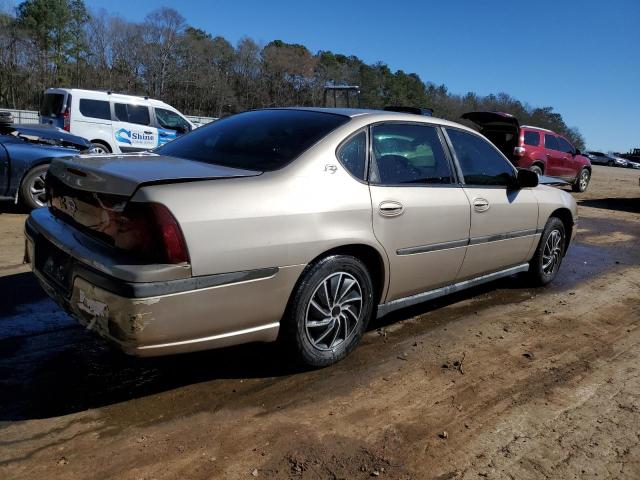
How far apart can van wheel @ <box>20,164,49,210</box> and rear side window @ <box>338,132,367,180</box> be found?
544 cm

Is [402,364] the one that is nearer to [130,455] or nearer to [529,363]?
[529,363]

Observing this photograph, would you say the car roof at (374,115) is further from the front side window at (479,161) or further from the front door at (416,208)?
the front side window at (479,161)

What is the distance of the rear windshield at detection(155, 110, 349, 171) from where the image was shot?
10.3ft

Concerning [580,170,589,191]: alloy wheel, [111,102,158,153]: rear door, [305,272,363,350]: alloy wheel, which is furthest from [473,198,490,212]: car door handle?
[580,170,589,191]: alloy wheel

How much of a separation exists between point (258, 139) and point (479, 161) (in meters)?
1.95

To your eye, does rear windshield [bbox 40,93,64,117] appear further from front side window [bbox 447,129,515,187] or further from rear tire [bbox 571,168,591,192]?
rear tire [bbox 571,168,591,192]

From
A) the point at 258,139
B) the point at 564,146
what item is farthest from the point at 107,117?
the point at 564,146

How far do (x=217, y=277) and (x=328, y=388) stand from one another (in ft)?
3.27

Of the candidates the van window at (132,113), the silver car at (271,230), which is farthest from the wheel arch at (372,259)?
the van window at (132,113)

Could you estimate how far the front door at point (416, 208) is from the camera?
3.37 meters

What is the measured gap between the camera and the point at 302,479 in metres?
2.24

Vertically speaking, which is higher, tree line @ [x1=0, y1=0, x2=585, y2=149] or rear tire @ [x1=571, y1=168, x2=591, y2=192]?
tree line @ [x1=0, y1=0, x2=585, y2=149]

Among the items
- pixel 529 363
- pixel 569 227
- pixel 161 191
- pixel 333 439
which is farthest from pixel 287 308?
pixel 569 227

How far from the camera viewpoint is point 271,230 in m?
2.73
